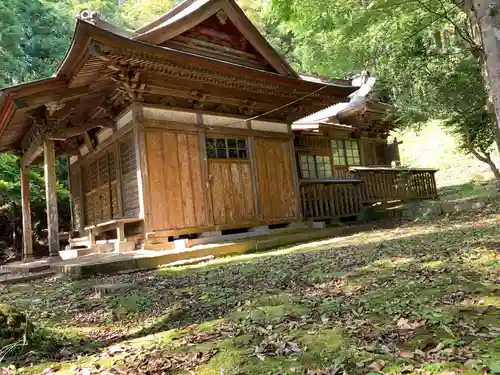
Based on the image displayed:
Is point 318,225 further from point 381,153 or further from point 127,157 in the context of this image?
point 381,153

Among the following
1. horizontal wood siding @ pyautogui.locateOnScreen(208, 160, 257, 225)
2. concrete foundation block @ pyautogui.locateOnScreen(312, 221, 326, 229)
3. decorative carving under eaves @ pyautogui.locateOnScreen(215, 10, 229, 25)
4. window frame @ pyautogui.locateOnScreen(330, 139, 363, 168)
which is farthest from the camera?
window frame @ pyautogui.locateOnScreen(330, 139, 363, 168)

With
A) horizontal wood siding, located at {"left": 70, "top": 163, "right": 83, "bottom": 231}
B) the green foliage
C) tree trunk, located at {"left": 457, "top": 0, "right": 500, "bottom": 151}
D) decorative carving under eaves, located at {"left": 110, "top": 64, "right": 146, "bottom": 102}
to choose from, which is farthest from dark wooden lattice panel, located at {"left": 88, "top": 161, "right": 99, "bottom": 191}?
tree trunk, located at {"left": 457, "top": 0, "right": 500, "bottom": 151}

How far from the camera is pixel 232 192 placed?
30.5ft

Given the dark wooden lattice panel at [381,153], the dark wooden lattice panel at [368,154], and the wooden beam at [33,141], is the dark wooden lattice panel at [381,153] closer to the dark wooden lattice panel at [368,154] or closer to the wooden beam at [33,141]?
the dark wooden lattice panel at [368,154]

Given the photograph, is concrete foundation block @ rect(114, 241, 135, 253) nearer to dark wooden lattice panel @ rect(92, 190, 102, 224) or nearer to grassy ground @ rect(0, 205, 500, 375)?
grassy ground @ rect(0, 205, 500, 375)

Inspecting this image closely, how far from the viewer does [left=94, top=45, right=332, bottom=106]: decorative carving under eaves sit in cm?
658

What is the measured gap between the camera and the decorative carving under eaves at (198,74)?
259 inches

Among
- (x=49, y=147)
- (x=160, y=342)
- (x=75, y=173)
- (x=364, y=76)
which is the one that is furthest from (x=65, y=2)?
(x=160, y=342)

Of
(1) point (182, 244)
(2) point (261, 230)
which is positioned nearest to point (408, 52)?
(2) point (261, 230)

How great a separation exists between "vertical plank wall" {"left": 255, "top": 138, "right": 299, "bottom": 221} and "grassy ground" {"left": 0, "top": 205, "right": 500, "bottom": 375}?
182 inches

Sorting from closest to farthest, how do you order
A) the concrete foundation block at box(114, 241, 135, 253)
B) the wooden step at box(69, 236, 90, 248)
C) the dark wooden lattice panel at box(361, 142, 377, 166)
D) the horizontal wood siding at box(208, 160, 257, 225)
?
the concrete foundation block at box(114, 241, 135, 253), the horizontal wood siding at box(208, 160, 257, 225), the wooden step at box(69, 236, 90, 248), the dark wooden lattice panel at box(361, 142, 377, 166)

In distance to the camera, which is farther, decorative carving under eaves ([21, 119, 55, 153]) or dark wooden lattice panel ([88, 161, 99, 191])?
dark wooden lattice panel ([88, 161, 99, 191])

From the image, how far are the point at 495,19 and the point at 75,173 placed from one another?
11898 mm

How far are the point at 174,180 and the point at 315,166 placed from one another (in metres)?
6.90
